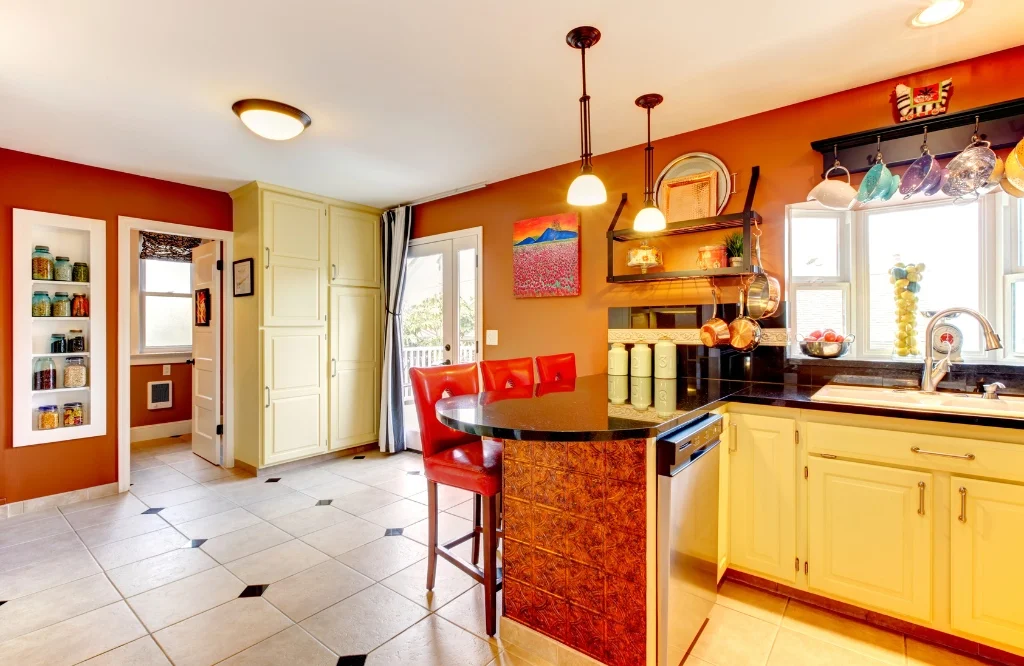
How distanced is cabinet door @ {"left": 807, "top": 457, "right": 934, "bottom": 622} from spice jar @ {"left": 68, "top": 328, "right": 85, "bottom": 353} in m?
4.82

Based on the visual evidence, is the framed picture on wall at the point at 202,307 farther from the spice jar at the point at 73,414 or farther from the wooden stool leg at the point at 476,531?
the wooden stool leg at the point at 476,531

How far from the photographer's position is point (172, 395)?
217 inches

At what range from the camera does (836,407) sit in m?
1.98

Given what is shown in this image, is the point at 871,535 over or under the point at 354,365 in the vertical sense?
under

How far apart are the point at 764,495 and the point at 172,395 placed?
6.11m

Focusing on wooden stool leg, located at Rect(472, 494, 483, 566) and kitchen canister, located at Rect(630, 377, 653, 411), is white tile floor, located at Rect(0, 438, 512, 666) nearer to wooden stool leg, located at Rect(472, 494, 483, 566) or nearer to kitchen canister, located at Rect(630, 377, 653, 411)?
wooden stool leg, located at Rect(472, 494, 483, 566)

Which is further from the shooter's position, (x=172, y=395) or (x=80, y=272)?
(x=172, y=395)

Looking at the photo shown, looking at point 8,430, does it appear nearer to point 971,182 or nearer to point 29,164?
point 29,164

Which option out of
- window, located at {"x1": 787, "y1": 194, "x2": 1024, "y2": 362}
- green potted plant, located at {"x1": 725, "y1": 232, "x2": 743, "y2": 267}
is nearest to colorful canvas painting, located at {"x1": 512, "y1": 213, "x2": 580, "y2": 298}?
green potted plant, located at {"x1": 725, "y1": 232, "x2": 743, "y2": 267}

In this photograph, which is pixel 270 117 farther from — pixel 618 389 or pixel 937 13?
pixel 937 13

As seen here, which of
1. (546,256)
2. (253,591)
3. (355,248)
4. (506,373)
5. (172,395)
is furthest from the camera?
(172,395)

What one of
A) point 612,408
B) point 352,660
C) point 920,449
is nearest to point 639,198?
point 612,408

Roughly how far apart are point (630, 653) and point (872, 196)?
2302 millimetres

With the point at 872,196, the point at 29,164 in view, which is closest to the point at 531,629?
the point at 872,196
